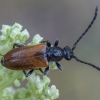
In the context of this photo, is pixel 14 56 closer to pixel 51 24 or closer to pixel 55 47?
pixel 55 47

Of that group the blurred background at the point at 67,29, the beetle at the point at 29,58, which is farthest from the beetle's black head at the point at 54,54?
the blurred background at the point at 67,29

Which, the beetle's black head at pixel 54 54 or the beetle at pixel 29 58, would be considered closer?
the beetle at pixel 29 58

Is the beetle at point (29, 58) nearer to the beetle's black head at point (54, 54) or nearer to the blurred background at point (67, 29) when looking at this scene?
the beetle's black head at point (54, 54)

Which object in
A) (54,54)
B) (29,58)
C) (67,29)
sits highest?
(67,29)

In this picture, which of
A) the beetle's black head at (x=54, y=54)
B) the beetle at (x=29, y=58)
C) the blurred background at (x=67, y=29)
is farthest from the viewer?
the blurred background at (x=67, y=29)

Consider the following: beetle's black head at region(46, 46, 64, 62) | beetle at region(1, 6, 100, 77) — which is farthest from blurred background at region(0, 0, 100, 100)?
beetle at region(1, 6, 100, 77)

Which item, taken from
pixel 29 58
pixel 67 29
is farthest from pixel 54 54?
pixel 67 29

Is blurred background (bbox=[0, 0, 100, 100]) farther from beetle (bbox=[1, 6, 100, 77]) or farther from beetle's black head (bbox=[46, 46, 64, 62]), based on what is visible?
beetle (bbox=[1, 6, 100, 77])

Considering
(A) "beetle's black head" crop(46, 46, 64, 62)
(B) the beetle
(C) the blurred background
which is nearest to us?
(B) the beetle

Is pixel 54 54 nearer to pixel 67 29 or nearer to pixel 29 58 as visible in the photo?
pixel 29 58
